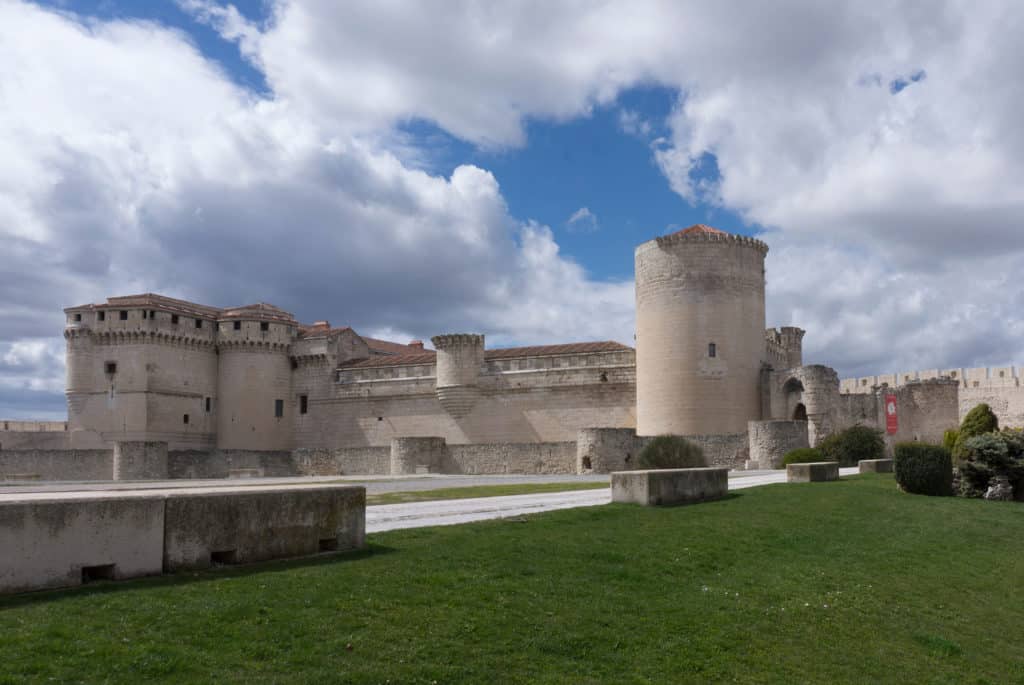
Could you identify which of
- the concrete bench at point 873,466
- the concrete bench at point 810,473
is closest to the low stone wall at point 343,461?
the concrete bench at point 873,466

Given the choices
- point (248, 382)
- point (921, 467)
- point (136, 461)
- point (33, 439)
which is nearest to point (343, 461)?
point (136, 461)

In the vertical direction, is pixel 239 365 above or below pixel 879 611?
above

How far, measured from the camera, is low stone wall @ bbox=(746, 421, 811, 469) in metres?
34.3

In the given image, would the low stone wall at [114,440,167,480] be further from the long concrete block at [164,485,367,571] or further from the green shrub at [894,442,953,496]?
the long concrete block at [164,485,367,571]

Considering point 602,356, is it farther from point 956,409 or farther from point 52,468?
point 52,468

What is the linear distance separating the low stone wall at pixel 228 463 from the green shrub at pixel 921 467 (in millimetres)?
31154

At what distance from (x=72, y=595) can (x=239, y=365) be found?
154 ft

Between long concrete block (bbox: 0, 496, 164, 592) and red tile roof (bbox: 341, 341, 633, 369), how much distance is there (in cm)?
3960

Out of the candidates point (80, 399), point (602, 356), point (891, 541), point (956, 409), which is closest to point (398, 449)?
point (602, 356)

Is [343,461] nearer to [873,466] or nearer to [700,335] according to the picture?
[700,335]

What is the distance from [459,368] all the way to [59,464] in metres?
19.8

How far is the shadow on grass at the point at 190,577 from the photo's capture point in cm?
627

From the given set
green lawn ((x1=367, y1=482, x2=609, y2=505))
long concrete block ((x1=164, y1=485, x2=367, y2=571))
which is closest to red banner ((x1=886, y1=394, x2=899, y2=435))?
green lawn ((x1=367, y1=482, x2=609, y2=505))

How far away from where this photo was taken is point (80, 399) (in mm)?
49156
